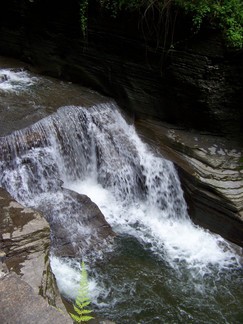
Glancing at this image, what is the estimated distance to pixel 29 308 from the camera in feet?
6.64

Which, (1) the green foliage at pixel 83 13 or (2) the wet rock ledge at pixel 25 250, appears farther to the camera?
(1) the green foliage at pixel 83 13

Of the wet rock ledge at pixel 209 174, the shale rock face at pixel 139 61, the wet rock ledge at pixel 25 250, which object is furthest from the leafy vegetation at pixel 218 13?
the wet rock ledge at pixel 25 250

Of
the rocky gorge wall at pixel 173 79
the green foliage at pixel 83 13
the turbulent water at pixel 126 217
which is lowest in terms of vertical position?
the turbulent water at pixel 126 217

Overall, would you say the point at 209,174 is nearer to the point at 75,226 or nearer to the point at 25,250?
the point at 75,226

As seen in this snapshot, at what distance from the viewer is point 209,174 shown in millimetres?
6250

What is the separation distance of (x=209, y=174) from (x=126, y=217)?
153 centimetres

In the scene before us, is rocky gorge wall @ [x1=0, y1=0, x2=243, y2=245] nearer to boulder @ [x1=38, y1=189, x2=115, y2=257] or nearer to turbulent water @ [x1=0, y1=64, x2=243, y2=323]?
turbulent water @ [x1=0, y1=64, x2=243, y2=323]

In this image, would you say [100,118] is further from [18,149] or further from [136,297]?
[136,297]

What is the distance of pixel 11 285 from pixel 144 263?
3427mm

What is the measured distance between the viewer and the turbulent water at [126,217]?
481cm

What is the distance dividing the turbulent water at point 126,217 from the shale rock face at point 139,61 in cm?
72

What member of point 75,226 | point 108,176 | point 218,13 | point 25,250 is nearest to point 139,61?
point 218,13

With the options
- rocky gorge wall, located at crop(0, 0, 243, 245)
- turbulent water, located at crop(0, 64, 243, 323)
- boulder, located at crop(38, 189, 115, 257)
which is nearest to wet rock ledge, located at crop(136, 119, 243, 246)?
rocky gorge wall, located at crop(0, 0, 243, 245)

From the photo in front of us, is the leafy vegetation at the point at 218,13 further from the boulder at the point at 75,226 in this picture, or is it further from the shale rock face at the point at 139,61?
the boulder at the point at 75,226
